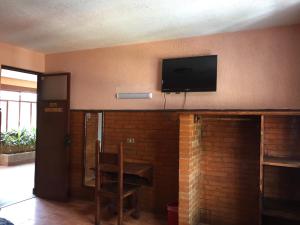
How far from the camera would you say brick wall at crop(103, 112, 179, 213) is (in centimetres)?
361

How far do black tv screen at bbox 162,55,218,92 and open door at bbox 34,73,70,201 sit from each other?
1.85 metres

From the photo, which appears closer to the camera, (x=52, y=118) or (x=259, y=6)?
(x=259, y=6)

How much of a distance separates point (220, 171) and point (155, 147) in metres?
0.97

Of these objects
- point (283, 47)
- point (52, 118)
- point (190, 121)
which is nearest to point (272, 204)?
point (190, 121)

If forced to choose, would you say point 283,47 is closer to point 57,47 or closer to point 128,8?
point 128,8

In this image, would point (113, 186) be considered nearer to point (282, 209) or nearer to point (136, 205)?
point (136, 205)

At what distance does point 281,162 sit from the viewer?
106 inches

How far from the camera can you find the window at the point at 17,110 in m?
8.91

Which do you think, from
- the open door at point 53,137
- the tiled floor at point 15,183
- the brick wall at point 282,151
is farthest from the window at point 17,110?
the brick wall at point 282,151

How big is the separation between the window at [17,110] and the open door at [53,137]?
4683 millimetres

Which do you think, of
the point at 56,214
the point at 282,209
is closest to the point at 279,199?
the point at 282,209

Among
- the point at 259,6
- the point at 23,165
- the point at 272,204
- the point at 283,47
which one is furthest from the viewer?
the point at 23,165

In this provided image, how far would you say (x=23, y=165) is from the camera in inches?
281

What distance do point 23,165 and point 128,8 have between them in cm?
615
